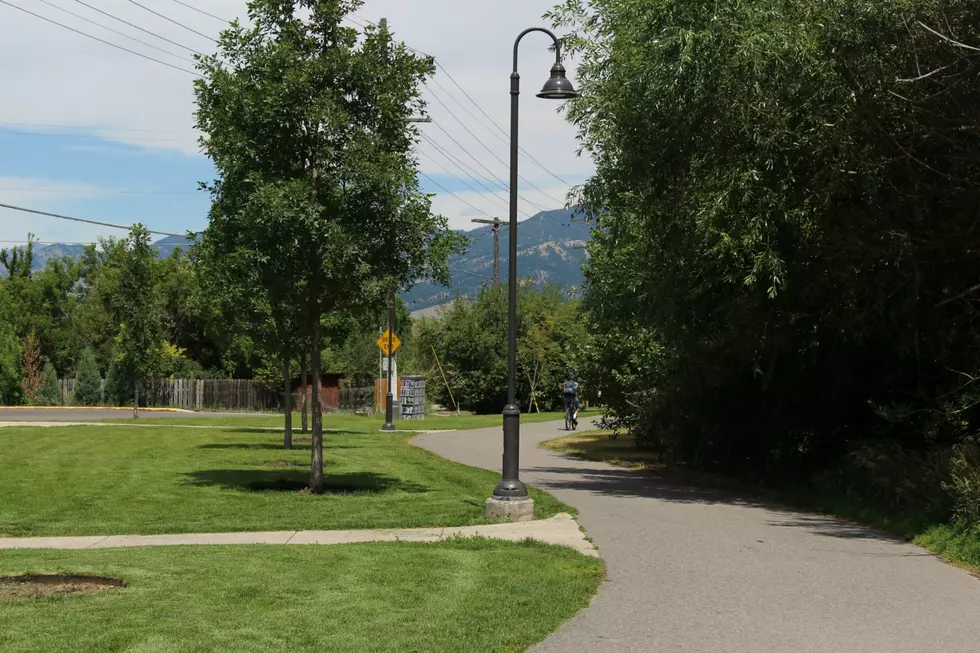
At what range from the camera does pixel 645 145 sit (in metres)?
17.2

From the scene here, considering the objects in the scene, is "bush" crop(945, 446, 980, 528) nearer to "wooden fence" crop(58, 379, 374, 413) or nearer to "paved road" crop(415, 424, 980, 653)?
"paved road" crop(415, 424, 980, 653)

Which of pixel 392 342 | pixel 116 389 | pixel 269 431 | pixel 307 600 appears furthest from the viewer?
pixel 116 389

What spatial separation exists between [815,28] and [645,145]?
2961 millimetres

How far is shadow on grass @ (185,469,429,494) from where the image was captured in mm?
18000

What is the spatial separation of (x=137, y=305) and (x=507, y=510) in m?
25.5

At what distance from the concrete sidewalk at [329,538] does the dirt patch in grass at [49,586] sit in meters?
2.52

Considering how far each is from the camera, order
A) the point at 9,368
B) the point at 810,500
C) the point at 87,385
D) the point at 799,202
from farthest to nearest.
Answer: the point at 9,368
the point at 87,385
the point at 810,500
the point at 799,202

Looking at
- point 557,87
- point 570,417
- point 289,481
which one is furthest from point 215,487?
point 570,417

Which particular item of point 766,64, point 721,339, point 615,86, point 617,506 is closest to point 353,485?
point 617,506

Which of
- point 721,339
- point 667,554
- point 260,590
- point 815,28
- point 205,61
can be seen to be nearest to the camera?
point 260,590

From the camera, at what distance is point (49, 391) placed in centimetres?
5706

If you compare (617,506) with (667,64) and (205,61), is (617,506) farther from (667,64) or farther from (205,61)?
(205,61)

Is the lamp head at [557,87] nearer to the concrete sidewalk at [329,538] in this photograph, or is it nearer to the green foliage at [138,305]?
the concrete sidewalk at [329,538]

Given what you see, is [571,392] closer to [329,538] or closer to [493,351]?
[329,538]
